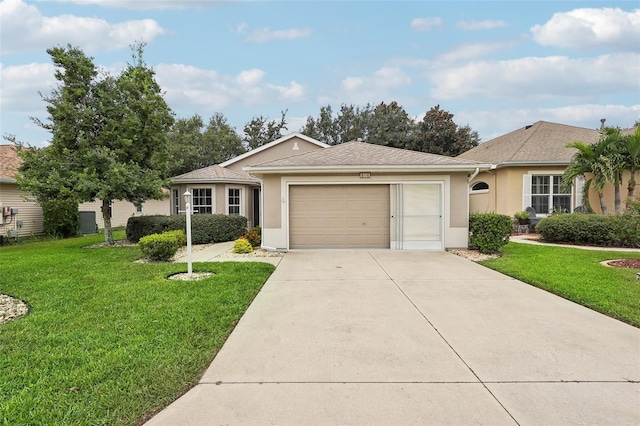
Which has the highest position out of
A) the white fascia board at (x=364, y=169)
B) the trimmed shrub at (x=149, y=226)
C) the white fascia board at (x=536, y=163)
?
the white fascia board at (x=536, y=163)

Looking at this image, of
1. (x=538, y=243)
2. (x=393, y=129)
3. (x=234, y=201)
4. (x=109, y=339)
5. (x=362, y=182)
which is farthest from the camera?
(x=393, y=129)

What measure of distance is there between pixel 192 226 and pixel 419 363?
11.0m

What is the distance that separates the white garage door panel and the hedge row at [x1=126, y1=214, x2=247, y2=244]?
3.77m

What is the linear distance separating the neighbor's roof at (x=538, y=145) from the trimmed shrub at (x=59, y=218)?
19.5 metres

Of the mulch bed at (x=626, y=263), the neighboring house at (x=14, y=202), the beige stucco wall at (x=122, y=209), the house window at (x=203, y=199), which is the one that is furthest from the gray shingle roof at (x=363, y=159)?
the beige stucco wall at (x=122, y=209)

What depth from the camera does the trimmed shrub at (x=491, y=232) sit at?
A: 9.45 meters

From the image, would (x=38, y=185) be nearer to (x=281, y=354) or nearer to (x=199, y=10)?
(x=199, y=10)

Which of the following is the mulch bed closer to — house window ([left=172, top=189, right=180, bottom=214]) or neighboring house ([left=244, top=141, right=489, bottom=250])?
neighboring house ([left=244, top=141, right=489, bottom=250])

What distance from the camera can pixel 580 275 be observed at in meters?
6.72

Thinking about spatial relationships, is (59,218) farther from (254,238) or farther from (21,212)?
(254,238)

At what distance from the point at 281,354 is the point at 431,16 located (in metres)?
13.5

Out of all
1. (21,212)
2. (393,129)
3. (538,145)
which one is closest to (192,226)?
(21,212)

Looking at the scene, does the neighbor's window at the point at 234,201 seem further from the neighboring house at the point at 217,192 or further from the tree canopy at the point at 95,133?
the tree canopy at the point at 95,133

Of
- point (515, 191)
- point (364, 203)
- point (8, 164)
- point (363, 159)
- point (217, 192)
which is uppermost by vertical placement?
point (8, 164)
